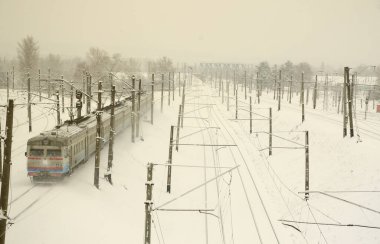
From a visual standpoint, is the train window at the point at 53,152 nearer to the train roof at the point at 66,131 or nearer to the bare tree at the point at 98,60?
the train roof at the point at 66,131

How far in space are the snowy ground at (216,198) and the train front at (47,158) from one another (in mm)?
855

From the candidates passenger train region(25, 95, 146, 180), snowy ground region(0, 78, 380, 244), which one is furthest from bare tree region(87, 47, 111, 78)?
passenger train region(25, 95, 146, 180)

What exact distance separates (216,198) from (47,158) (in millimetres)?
11495

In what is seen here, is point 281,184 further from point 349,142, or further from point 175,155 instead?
point 175,155

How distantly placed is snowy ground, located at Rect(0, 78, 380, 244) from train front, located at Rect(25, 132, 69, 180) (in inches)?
33.7

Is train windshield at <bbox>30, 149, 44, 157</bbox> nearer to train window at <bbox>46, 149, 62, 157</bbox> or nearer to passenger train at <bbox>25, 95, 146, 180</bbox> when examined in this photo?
passenger train at <bbox>25, 95, 146, 180</bbox>

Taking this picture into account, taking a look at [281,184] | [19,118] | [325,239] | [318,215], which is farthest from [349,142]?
[19,118]

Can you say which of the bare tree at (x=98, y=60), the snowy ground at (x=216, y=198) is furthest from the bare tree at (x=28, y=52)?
the snowy ground at (x=216, y=198)

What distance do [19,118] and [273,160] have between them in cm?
3317

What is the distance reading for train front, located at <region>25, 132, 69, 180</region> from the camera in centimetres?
2239

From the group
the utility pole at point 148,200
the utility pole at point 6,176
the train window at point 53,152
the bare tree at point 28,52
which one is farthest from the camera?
the bare tree at point 28,52

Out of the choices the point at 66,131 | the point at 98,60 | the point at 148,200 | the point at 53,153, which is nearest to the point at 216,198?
the point at 66,131

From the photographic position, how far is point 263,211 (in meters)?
24.2

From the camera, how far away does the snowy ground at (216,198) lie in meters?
18.5
